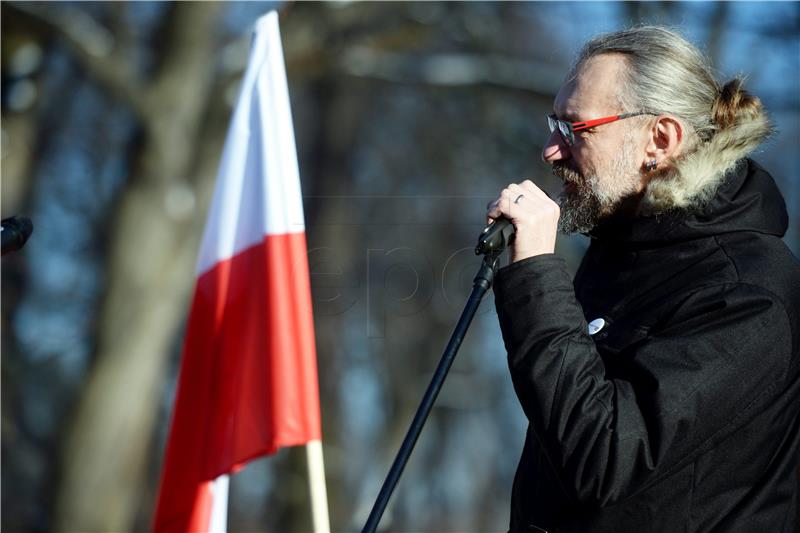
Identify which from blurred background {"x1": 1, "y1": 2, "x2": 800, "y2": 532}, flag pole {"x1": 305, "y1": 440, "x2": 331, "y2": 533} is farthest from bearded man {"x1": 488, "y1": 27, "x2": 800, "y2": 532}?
blurred background {"x1": 1, "y1": 2, "x2": 800, "y2": 532}

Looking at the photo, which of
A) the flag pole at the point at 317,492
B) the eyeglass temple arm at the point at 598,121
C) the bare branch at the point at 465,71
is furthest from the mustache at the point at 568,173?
Result: the bare branch at the point at 465,71

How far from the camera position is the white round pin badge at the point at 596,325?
2596mm

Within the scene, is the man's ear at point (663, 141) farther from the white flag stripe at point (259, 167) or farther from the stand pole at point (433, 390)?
the white flag stripe at point (259, 167)

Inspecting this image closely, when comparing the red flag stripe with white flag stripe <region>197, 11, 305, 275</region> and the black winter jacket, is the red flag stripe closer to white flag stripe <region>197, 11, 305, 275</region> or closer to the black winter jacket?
white flag stripe <region>197, 11, 305, 275</region>

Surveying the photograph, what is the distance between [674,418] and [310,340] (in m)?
1.73

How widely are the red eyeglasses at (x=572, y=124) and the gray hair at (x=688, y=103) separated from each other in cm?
3

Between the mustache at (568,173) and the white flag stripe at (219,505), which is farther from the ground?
the mustache at (568,173)

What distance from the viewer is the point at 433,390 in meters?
2.42

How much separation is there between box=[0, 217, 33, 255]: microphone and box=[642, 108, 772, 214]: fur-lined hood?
1.40 meters

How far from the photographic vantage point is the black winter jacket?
227cm

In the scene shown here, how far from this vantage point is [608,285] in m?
2.70

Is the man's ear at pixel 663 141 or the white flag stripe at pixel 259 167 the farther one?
the white flag stripe at pixel 259 167

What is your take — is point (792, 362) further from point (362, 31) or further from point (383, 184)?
point (383, 184)

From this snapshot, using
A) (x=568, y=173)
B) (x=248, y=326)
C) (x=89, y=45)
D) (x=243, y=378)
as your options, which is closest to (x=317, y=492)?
(x=243, y=378)
